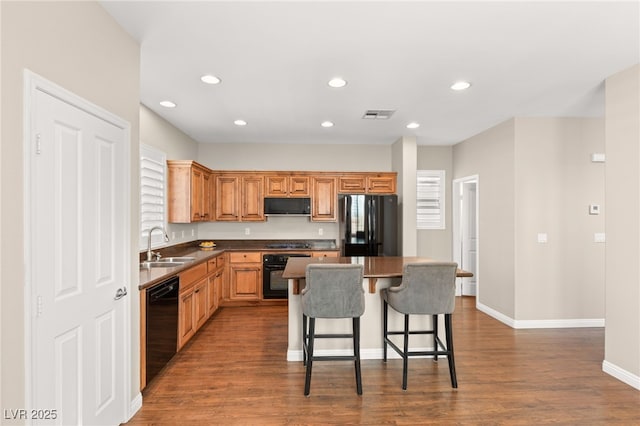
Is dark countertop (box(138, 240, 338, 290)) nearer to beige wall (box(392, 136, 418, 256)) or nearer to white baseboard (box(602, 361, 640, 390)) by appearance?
beige wall (box(392, 136, 418, 256))

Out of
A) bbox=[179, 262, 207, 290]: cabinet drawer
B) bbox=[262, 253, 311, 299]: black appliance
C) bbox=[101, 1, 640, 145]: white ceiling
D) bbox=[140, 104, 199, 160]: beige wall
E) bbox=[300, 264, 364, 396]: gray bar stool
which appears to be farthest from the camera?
bbox=[262, 253, 311, 299]: black appliance

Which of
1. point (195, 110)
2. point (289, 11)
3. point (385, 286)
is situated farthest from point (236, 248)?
point (289, 11)

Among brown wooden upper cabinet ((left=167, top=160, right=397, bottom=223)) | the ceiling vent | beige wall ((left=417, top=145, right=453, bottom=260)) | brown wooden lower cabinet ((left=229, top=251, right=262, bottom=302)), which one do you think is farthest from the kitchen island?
beige wall ((left=417, top=145, right=453, bottom=260))

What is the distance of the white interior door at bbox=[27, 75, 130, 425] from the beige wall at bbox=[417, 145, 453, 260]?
16.6 ft

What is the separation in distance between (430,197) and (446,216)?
0.44 meters

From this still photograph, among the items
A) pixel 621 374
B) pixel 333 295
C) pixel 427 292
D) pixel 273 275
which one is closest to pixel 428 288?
pixel 427 292

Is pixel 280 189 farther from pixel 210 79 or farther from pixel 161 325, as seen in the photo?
pixel 161 325

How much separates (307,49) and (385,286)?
2244 millimetres

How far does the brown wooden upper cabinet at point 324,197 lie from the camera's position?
19.1 ft

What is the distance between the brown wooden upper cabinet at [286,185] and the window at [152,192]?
1.70 m

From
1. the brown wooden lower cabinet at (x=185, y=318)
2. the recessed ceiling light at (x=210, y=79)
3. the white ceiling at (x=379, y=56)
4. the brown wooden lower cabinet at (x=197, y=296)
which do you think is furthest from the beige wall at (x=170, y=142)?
the recessed ceiling light at (x=210, y=79)

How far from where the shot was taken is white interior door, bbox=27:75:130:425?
5.21ft

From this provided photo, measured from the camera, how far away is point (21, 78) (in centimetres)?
148

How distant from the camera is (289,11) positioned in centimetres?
212
